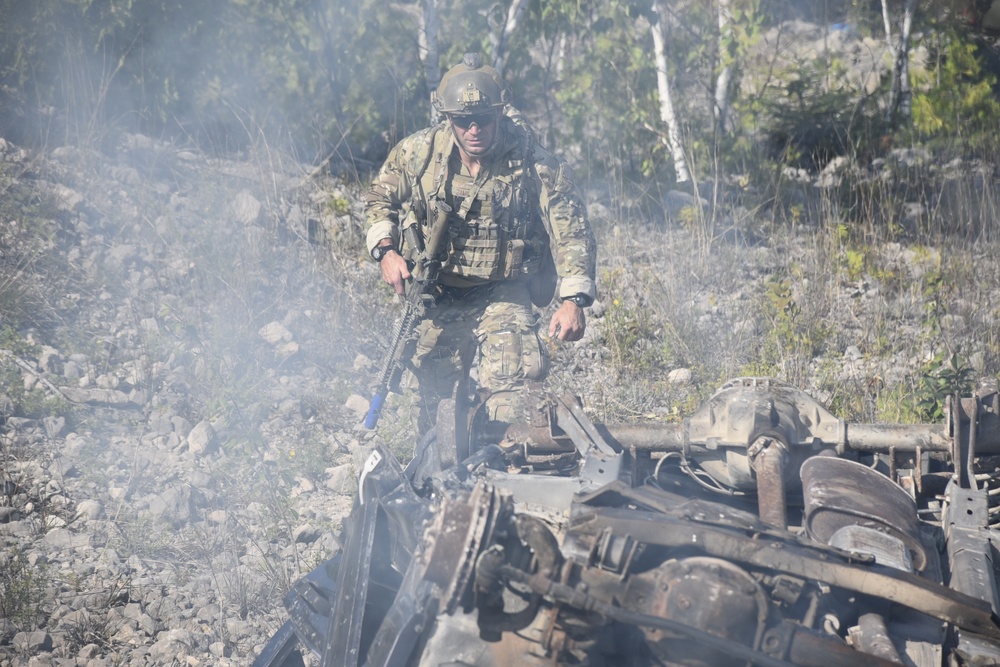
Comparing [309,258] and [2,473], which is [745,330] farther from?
[2,473]

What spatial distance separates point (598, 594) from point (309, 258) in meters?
4.96

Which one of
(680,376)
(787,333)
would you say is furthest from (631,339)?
(787,333)

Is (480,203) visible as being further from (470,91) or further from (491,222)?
(470,91)

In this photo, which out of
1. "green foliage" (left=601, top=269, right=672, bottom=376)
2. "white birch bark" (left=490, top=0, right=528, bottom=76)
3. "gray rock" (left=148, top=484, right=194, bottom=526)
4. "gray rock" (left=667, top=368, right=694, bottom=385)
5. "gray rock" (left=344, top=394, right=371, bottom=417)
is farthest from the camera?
"white birch bark" (left=490, top=0, right=528, bottom=76)

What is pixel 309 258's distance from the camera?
6.83 m

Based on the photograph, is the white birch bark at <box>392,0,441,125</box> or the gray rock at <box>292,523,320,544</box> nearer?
the gray rock at <box>292,523,320,544</box>

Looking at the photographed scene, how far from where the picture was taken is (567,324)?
4.22 meters

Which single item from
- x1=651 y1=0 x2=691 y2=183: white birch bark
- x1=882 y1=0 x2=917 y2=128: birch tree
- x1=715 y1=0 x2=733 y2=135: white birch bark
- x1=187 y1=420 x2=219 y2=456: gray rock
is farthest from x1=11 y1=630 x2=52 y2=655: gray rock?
x1=882 y1=0 x2=917 y2=128: birch tree

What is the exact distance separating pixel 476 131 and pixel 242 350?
2.60m

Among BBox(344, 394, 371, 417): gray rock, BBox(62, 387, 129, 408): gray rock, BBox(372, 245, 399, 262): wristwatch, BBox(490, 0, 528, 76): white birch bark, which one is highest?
BBox(490, 0, 528, 76): white birch bark

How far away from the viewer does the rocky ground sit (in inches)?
162

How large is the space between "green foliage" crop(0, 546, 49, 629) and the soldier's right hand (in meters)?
1.97

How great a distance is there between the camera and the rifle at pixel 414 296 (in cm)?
432

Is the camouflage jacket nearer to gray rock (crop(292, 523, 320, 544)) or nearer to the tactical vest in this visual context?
the tactical vest
